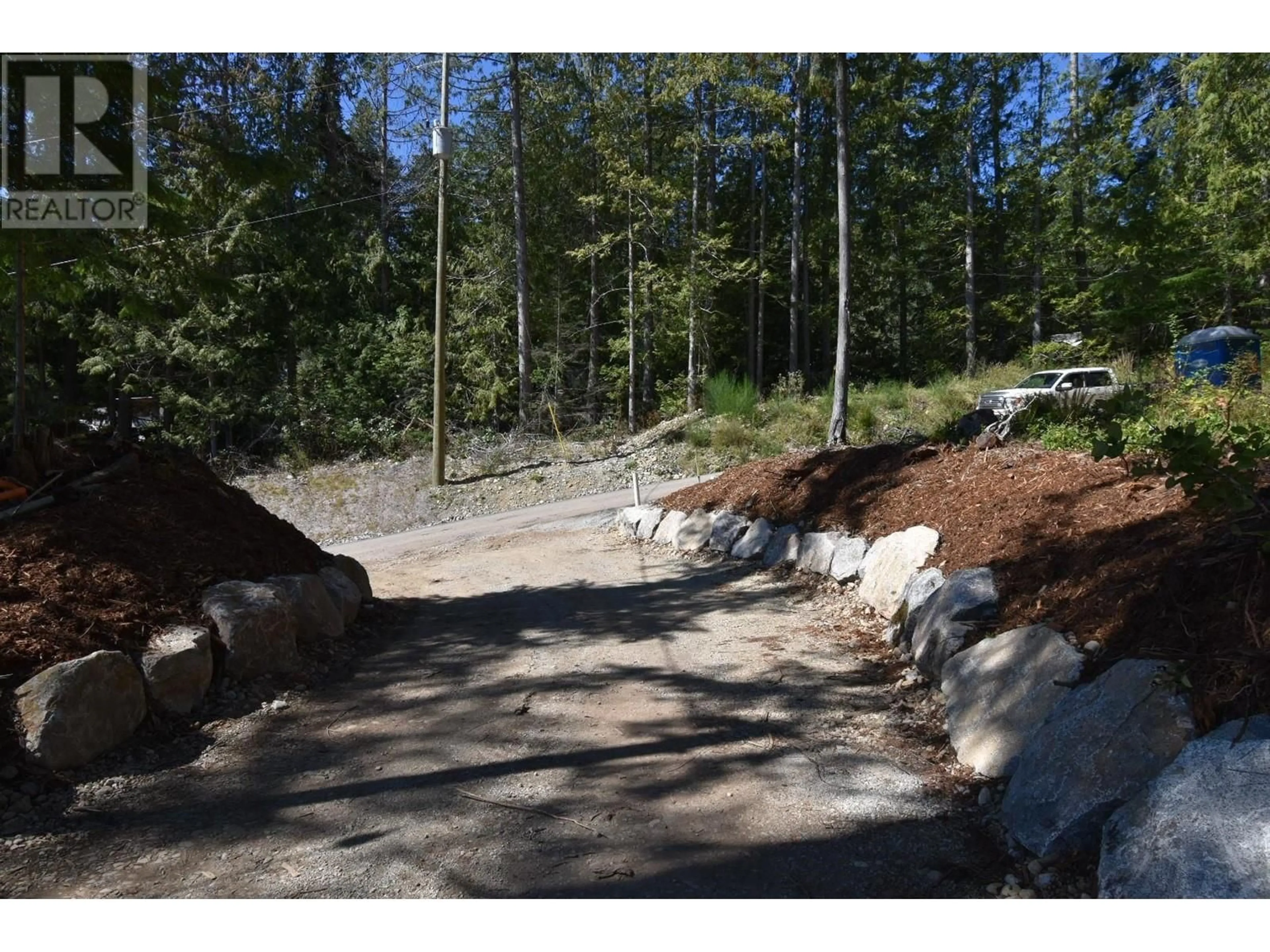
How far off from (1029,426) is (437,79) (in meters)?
20.0

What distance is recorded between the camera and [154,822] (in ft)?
11.1

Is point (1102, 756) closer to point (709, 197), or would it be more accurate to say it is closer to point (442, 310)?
point (442, 310)

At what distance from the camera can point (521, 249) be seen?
2044 centimetres

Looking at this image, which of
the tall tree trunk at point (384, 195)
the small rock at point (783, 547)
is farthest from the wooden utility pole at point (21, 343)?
the tall tree trunk at point (384, 195)

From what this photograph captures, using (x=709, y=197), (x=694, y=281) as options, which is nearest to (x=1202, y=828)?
(x=694, y=281)

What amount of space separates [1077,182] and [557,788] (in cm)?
2439

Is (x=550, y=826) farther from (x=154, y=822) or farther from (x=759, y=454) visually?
(x=759, y=454)

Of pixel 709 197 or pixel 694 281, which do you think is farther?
pixel 709 197

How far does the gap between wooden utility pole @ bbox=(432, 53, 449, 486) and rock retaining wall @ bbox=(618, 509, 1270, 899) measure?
1340cm

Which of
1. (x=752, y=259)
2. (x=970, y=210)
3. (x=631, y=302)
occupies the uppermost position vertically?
(x=970, y=210)

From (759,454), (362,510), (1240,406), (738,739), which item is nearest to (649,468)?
(759,454)

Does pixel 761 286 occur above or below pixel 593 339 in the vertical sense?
above

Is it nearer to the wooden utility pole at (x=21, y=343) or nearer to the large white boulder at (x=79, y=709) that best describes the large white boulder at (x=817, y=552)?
the large white boulder at (x=79, y=709)

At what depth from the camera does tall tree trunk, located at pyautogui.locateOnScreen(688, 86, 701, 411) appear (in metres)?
23.2
